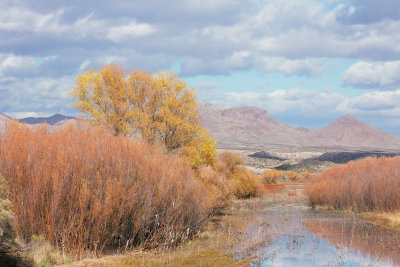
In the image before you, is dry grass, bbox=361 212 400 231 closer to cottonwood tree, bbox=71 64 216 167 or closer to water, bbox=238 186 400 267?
water, bbox=238 186 400 267

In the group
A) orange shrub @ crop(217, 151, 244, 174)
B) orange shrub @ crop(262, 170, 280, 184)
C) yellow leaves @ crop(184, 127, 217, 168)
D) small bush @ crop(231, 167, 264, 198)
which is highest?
yellow leaves @ crop(184, 127, 217, 168)

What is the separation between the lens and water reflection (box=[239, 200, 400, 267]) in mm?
14547

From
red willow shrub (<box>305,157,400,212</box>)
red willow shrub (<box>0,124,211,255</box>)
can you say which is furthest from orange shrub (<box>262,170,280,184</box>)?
red willow shrub (<box>0,124,211,255</box>)

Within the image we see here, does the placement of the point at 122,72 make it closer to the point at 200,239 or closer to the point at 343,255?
the point at 200,239

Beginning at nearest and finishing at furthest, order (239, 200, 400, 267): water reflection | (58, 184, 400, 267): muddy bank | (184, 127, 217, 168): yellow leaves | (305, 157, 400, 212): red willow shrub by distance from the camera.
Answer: (58, 184, 400, 267): muddy bank, (239, 200, 400, 267): water reflection, (305, 157, 400, 212): red willow shrub, (184, 127, 217, 168): yellow leaves

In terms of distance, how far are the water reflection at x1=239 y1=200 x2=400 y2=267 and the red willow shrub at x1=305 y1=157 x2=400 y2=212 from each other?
246 centimetres

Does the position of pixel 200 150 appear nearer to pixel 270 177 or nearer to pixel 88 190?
pixel 88 190

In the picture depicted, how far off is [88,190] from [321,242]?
1101 centimetres

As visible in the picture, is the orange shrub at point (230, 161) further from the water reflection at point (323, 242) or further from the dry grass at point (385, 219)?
the dry grass at point (385, 219)

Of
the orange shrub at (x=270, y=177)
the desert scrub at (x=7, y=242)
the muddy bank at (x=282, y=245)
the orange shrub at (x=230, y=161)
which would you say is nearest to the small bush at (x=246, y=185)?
the orange shrub at (x=230, y=161)

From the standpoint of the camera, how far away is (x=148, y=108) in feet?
105

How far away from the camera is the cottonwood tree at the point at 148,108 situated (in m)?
30.9

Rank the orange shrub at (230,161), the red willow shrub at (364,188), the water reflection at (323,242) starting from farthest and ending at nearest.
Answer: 1. the orange shrub at (230,161)
2. the red willow shrub at (364,188)
3. the water reflection at (323,242)

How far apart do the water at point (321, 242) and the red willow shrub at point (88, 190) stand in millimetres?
3909
